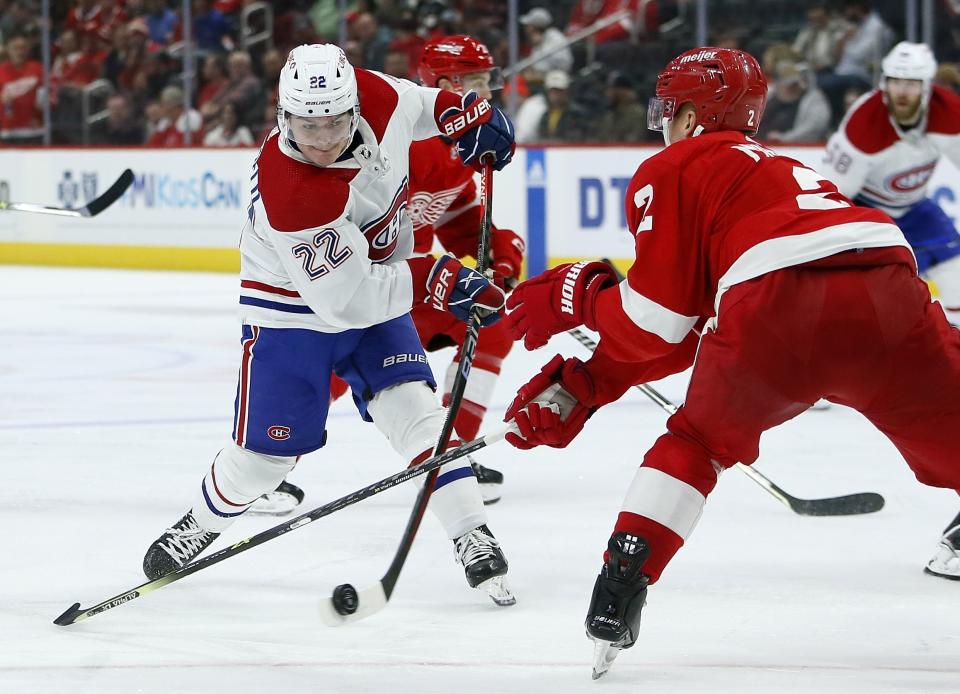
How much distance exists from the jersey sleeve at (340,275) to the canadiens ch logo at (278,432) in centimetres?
23

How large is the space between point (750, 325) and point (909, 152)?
2971 mm

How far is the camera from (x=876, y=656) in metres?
2.35

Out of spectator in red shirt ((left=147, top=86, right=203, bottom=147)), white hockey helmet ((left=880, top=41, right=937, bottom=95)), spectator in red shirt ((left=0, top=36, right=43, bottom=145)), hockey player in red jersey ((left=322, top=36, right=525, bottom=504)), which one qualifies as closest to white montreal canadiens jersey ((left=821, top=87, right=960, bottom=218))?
white hockey helmet ((left=880, top=41, right=937, bottom=95))

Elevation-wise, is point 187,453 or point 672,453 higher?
point 672,453

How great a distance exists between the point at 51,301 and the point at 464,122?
5.46 metres

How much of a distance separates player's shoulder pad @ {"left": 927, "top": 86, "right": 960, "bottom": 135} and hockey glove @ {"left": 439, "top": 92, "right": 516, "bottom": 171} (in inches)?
86.8

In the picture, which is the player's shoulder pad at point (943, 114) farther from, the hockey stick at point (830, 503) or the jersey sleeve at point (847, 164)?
the hockey stick at point (830, 503)

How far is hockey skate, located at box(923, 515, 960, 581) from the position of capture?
2822mm

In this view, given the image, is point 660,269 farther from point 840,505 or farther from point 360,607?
point 840,505

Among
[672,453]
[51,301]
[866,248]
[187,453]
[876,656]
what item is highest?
[866,248]

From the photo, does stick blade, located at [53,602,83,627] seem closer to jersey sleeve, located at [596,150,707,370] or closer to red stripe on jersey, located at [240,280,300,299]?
red stripe on jersey, located at [240,280,300,299]

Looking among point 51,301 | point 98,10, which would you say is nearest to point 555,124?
point 51,301

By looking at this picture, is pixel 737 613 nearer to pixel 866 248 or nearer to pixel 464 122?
pixel 866 248

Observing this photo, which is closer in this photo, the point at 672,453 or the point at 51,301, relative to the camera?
the point at 672,453
